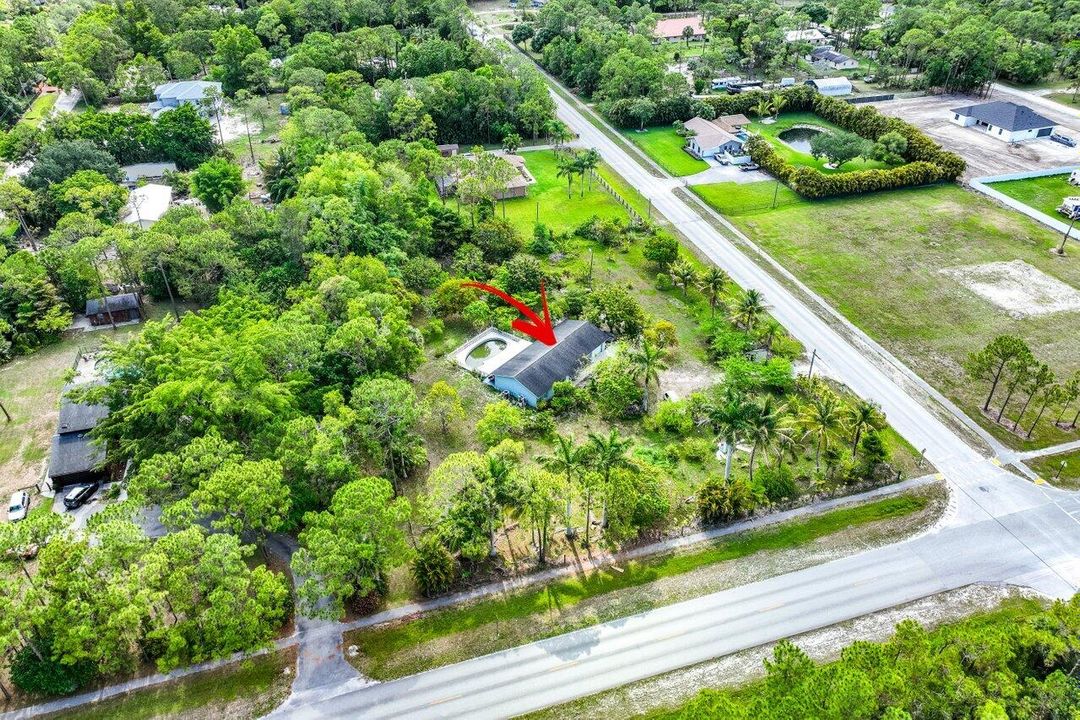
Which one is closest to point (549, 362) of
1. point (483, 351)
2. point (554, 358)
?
point (554, 358)

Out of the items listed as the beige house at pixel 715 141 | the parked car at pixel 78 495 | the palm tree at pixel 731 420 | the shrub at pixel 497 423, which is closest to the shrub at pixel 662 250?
the shrub at pixel 497 423

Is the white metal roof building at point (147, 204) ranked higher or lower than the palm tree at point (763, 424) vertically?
lower

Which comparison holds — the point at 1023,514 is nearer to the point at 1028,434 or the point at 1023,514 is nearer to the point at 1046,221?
the point at 1028,434

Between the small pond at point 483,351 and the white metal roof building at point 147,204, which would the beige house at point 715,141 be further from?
the white metal roof building at point 147,204

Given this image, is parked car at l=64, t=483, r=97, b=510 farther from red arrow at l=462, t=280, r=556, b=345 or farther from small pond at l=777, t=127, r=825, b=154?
small pond at l=777, t=127, r=825, b=154

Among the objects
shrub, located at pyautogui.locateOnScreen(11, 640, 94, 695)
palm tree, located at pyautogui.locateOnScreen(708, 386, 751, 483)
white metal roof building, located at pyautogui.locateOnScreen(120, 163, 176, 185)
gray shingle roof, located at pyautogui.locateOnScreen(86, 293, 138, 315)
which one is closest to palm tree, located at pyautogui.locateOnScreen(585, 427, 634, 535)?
palm tree, located at pyautogui.locateOnScreen(708, 386, 751, 483)

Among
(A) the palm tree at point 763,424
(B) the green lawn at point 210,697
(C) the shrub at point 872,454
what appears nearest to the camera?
(B) the green lawn at point 210,697

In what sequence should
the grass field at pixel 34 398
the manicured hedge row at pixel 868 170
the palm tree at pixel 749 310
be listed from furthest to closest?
1. the manicured hedge row at pixel 868 170
2. the palm tree at pixel 749 310
3. the grass field at pixel 34 398

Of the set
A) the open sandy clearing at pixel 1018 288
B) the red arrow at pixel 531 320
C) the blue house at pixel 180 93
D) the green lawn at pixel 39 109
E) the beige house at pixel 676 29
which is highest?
the beige house at pixel 676 29
